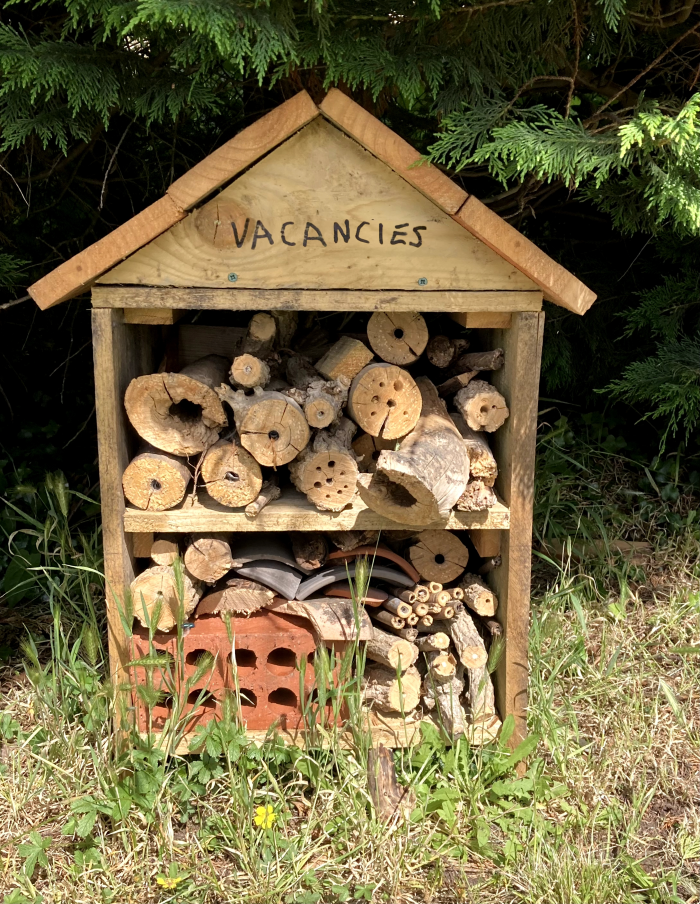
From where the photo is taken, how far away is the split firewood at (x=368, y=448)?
9.21ft

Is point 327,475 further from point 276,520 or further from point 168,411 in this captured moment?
point 168,411

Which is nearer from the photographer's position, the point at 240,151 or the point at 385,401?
the point at 240,151

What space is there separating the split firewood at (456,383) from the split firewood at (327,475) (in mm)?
484

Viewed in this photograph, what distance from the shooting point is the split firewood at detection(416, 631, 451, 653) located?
9.40ft

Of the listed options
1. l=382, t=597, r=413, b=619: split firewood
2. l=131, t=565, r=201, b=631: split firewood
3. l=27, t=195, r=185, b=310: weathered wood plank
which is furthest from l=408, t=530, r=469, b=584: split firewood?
l=27, t=195, r=185, b=310: weathered wood plank

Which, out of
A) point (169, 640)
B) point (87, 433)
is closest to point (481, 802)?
Result: point (169, 640)

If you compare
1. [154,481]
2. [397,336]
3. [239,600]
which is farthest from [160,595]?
[397,336]

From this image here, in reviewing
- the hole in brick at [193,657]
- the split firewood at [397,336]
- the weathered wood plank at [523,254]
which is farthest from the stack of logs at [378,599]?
the weathered wood plank at [523,254]

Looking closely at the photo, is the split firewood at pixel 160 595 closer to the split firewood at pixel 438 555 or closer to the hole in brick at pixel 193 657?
the hole in brick at pixel 193 657

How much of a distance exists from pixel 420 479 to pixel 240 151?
101 centimetres

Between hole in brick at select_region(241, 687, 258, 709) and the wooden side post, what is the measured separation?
0.40m

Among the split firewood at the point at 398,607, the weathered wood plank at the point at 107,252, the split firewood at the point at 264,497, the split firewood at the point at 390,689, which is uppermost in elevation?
the weathered wood plank at the point at 107,252

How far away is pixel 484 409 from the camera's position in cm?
274

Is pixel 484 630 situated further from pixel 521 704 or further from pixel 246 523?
pixel 246 523
